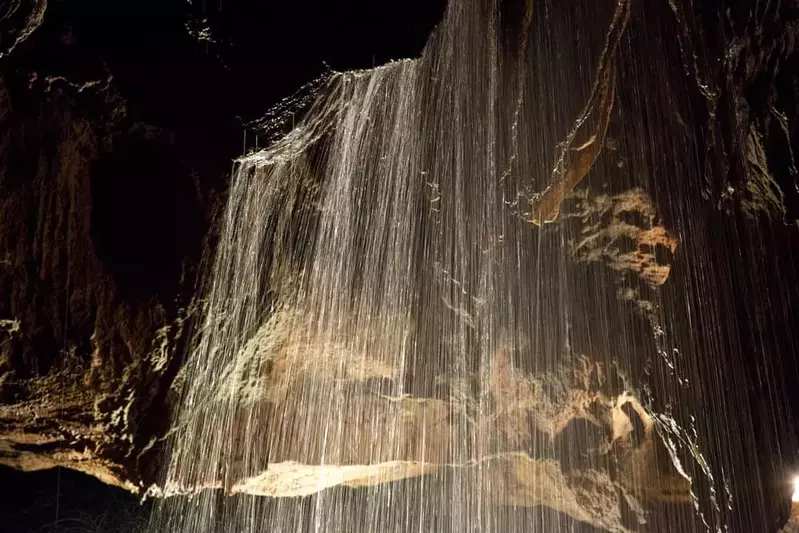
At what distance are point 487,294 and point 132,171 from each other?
4.95 metres

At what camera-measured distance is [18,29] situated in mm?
4594

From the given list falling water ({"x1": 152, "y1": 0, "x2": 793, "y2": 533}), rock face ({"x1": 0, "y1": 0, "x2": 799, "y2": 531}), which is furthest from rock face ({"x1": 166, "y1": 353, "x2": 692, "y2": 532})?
rock face ({"x1": 0, "y1": 0, "x2": 799, "y2": 531})

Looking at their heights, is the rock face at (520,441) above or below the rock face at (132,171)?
below

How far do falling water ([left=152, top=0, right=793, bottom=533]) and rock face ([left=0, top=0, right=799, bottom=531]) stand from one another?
37 centimetres

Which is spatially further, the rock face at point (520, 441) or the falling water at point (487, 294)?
the rock face at point (520, 441)

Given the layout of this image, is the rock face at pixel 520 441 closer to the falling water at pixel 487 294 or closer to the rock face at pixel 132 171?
the falling water at pixel 487 294

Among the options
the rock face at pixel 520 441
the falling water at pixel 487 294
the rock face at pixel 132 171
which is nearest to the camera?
the rock face at pixel 132 171

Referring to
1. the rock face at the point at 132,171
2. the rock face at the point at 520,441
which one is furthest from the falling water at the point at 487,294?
the rock face at the point at 132,171

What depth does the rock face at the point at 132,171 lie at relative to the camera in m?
4.92

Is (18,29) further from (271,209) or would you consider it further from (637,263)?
(637,263)

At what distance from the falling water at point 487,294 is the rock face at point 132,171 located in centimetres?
37

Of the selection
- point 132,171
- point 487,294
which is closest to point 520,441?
point 487,294

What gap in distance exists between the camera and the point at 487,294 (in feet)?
26.0

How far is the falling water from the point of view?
641cm
